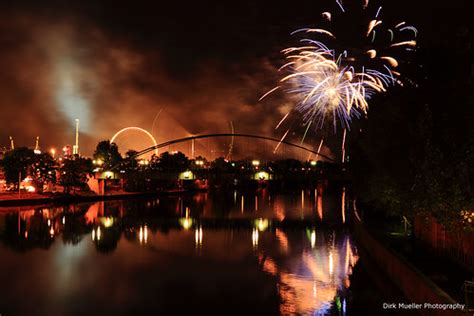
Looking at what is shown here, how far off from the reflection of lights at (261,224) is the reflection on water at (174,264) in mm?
112

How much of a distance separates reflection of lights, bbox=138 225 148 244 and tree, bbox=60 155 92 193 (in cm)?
3811

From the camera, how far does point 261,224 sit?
59.2 meters

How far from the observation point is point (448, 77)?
2092 cm

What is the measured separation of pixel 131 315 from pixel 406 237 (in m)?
19.6

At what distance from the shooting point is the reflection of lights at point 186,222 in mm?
57344

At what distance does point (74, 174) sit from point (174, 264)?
5954 cm

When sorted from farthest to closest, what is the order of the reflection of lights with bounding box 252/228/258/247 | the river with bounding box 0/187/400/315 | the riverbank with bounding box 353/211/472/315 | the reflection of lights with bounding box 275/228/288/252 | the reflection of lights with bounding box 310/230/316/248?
1. the reflection of lights with bounding box 252/228/258/247
2. the reflection of lights with bounding box 310/230/316/248
3. the reflection of lights with bounding box 275/228/288/252
4. the river with bounding box 0/187/400/315
5. the riverbank with bounding box 353/211/472/315

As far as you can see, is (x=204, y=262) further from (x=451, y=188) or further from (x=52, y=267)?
(x=451, y=188)

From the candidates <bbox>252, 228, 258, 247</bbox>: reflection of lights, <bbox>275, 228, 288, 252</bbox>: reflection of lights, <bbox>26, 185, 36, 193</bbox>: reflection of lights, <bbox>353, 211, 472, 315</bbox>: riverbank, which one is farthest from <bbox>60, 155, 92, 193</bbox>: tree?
<bbox>353, 211, 472, 315</bbox>: riverbank

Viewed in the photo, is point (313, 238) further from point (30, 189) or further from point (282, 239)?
point (30, 189)

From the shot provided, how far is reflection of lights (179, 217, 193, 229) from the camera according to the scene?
57.3 meters

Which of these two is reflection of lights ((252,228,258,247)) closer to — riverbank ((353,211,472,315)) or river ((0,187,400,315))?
river ((0,187,400,315))

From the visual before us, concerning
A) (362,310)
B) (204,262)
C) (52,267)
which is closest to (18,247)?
(52,267)

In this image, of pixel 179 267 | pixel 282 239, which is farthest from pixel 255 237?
pixel 179 267
